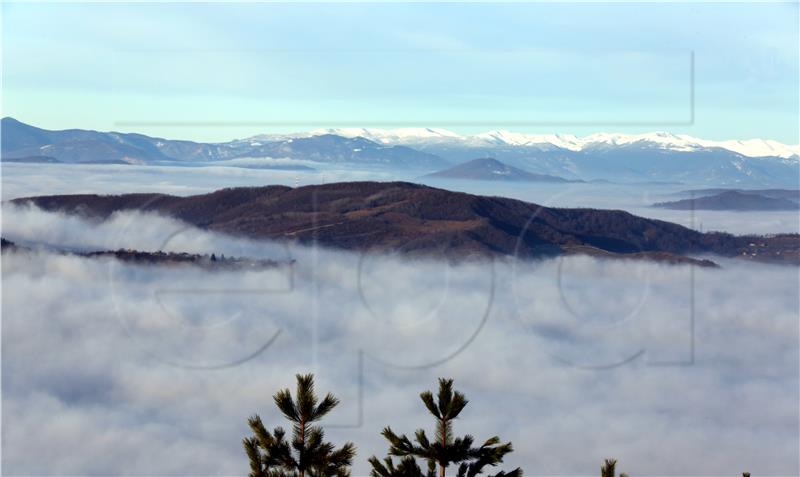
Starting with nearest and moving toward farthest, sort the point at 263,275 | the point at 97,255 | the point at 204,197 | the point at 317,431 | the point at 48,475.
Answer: the point at 317,431
the point at 263,275
the point at 48,475
the point at 97,255
the point at 204,197

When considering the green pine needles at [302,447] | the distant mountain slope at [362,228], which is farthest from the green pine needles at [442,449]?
the distant mountain slope at [362,228]

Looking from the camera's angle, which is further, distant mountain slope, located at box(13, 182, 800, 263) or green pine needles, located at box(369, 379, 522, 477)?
distant mountain slope, located at box(13, 182, 800, 263)

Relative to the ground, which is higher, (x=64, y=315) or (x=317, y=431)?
(x=317, y=431)

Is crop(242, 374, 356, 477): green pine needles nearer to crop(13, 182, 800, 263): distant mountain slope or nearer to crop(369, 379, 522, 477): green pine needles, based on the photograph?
crop(369, 379, 522, 477): green pine needles

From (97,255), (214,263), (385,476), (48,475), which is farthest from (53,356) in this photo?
(385,476)

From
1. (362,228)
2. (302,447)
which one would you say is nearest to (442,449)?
(302,447)

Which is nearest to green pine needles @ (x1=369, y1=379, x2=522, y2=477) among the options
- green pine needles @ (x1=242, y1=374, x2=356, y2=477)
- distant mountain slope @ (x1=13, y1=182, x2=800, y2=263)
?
green pine needles @ (x1=242, y1=374, x2=356, y2=477)

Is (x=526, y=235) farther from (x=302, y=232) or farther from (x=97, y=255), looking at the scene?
(x=97, y=255)
